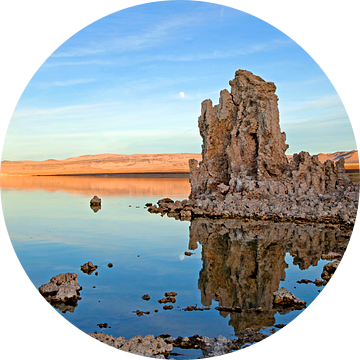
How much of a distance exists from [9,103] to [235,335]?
190 inches

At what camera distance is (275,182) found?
69.3ft

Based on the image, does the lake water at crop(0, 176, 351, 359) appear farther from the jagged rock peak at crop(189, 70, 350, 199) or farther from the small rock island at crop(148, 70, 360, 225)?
the jagged rock peak at crop(189, 70, 350, 199)

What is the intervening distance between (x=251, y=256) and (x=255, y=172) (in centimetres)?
1183

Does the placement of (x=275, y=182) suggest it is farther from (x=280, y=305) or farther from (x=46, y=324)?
(x=46, y=324)

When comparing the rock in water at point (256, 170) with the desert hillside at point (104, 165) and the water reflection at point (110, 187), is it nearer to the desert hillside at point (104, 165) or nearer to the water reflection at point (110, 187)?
the water reflection at point (110, 187)

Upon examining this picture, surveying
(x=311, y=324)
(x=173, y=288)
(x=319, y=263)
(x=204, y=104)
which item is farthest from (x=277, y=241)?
(x=204, y=104)

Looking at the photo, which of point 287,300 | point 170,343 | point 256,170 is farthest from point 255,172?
point 170,343

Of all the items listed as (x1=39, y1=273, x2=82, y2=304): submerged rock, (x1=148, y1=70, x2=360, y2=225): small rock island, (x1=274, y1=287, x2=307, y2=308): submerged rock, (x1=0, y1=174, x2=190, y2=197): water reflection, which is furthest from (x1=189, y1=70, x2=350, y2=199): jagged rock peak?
(x1=39, y1=273, x2=82, y2=304): submerged rock

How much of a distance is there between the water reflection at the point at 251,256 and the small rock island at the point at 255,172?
80.8 inches

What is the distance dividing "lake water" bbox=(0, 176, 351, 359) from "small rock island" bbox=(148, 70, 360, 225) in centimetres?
213

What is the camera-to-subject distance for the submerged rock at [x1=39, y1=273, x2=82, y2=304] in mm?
7566

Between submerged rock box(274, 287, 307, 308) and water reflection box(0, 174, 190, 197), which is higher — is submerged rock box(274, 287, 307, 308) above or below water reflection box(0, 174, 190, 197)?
below

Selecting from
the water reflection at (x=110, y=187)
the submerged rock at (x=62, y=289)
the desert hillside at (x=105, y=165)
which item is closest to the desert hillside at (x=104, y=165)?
the desert hillside at (x=105, y=165)

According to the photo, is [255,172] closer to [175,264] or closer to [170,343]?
[175,264]
